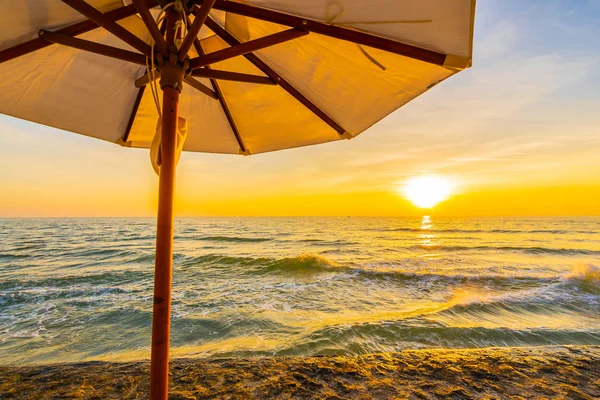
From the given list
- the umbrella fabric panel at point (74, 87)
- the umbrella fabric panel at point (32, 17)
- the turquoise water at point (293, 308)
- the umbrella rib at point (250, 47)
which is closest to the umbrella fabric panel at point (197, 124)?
the umbrella fabric panel at point (74, 87)

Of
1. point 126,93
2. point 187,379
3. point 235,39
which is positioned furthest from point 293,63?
point 187,379

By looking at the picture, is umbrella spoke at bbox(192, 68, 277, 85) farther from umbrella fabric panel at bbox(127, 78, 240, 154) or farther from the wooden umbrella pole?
umbrella fabric panel at bbox(127, 78, 240, 154)

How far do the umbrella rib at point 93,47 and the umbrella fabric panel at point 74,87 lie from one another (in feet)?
1.71

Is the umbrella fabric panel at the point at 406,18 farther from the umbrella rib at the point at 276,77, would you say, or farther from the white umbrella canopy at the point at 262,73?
the umbrella rib at the point at 276,77

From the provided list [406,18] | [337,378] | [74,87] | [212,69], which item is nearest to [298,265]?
[337,378]

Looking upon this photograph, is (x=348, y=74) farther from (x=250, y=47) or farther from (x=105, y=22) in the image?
(x=105, y=22)

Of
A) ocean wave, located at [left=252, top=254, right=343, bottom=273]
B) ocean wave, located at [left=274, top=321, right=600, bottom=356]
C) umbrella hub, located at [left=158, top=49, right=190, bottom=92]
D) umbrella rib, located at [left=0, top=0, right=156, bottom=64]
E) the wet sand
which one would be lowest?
ocean wave, located at [left=252, top=254, right=343, bottom=273]

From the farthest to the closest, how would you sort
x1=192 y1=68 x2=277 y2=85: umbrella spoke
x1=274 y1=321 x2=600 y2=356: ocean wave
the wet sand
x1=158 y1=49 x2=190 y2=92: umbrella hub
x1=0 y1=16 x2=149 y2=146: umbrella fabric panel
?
x1=274 y1=321 x2=600 y2=356: ocean wave
the wet sand
x1=0 y1=16 x2=149 y2=146: umbrella fabric panel
x1=192 y1=68 x2=277 y2=85: umbrella spoke
x1=158 y1=49 x2=190 y2=92: umbrella hub

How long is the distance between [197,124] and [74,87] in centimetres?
109

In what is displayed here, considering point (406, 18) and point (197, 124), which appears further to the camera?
point (197, 124)

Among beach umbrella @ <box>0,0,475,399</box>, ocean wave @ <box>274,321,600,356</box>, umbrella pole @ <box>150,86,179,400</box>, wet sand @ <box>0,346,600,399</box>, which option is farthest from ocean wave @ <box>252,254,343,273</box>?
umbrella pole @ <box>150,86,179,400</box>

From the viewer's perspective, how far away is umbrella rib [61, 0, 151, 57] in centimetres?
142

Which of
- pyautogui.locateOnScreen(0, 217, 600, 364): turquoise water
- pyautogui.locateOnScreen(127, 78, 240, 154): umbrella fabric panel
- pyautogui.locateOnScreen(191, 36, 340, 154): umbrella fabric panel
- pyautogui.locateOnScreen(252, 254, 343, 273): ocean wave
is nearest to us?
pyautogui.locateOnScreen(191, 36, 340, 154): umbrella fabric panel

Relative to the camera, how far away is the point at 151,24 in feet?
4.56
